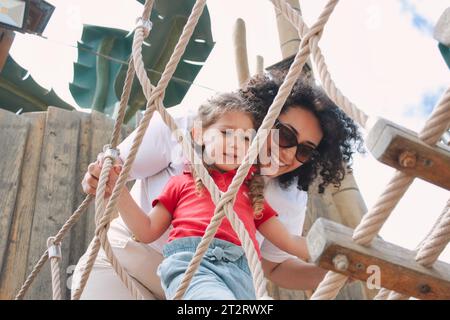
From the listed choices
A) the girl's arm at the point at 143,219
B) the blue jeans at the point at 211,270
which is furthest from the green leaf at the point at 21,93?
the blue jeans at the point at 211,270

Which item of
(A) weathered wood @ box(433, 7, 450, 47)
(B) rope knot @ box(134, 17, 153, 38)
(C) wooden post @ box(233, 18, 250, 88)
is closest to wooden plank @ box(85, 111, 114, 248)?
(C) wooden post @ box(233, 18, 250, 88)

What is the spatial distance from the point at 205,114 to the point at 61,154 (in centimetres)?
89

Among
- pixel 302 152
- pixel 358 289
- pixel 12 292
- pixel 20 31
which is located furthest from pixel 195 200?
pixel 358 289

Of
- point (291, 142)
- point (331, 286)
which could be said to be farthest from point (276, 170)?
point (331, 286)

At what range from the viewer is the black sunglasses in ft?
4.61

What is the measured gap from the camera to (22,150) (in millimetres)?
1973

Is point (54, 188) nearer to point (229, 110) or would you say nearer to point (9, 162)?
point (9, 162)

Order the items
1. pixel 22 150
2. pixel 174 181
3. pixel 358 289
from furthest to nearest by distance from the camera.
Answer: pixel 358 289 → pixel 22 150 → pixel 174 181

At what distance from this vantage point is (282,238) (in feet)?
4.48

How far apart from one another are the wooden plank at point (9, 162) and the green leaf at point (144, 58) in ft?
5.47

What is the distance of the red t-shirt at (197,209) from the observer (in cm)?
117

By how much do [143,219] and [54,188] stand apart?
834 millimetres

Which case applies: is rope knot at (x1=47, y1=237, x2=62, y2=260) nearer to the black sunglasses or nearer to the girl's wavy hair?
the girl's wavy hair
